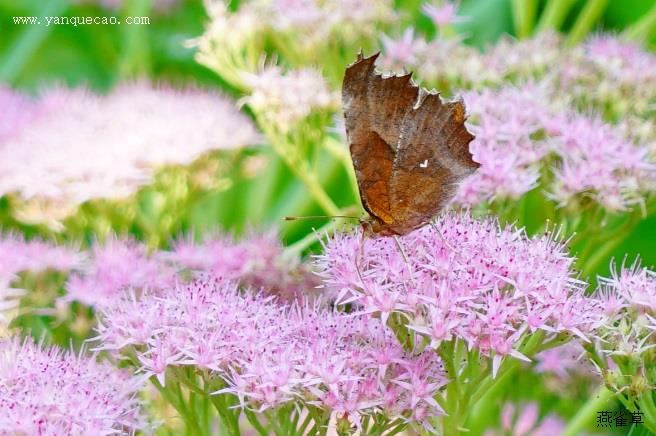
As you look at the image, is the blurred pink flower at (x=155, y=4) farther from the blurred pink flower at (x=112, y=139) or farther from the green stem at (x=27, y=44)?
the blurred pink flower at (x=112, y=139)

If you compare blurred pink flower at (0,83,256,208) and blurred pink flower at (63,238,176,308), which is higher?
blurred pink flower at (0,83,256,208)

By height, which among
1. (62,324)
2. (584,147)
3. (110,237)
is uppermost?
(584,147)

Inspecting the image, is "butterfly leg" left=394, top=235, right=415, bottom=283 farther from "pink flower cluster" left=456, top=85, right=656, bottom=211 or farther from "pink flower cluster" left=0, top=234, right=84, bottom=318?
"pink flower cluster" left=0, top=234, right=84, bottom=318

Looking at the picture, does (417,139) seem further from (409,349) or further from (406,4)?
(406,4)

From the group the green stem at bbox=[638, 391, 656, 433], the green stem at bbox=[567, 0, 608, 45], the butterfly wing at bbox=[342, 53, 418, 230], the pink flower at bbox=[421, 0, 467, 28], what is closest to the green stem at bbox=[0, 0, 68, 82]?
the pink flower at bbox=[421, 0, 467, 28]

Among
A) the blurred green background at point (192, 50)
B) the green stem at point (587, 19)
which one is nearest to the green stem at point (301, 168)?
Answer: the blurred green background at point (192, 50)

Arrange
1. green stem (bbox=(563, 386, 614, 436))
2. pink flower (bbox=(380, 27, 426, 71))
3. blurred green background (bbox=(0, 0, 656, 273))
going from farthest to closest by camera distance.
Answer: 1. blurred green background (bbox=(0, 0, 656, 273))
2. pink flower (bbox=(380, 27, 426, 71))
3. green stem (bbox=(563, 386, 614, 436))

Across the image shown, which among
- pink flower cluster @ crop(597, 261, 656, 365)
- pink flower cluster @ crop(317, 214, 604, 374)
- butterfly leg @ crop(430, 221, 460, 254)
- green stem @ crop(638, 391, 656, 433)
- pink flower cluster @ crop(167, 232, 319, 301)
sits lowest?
green stem @ crop(638, 391, 656, 433)

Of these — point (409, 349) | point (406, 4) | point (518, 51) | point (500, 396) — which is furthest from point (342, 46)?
point (409, 349)
